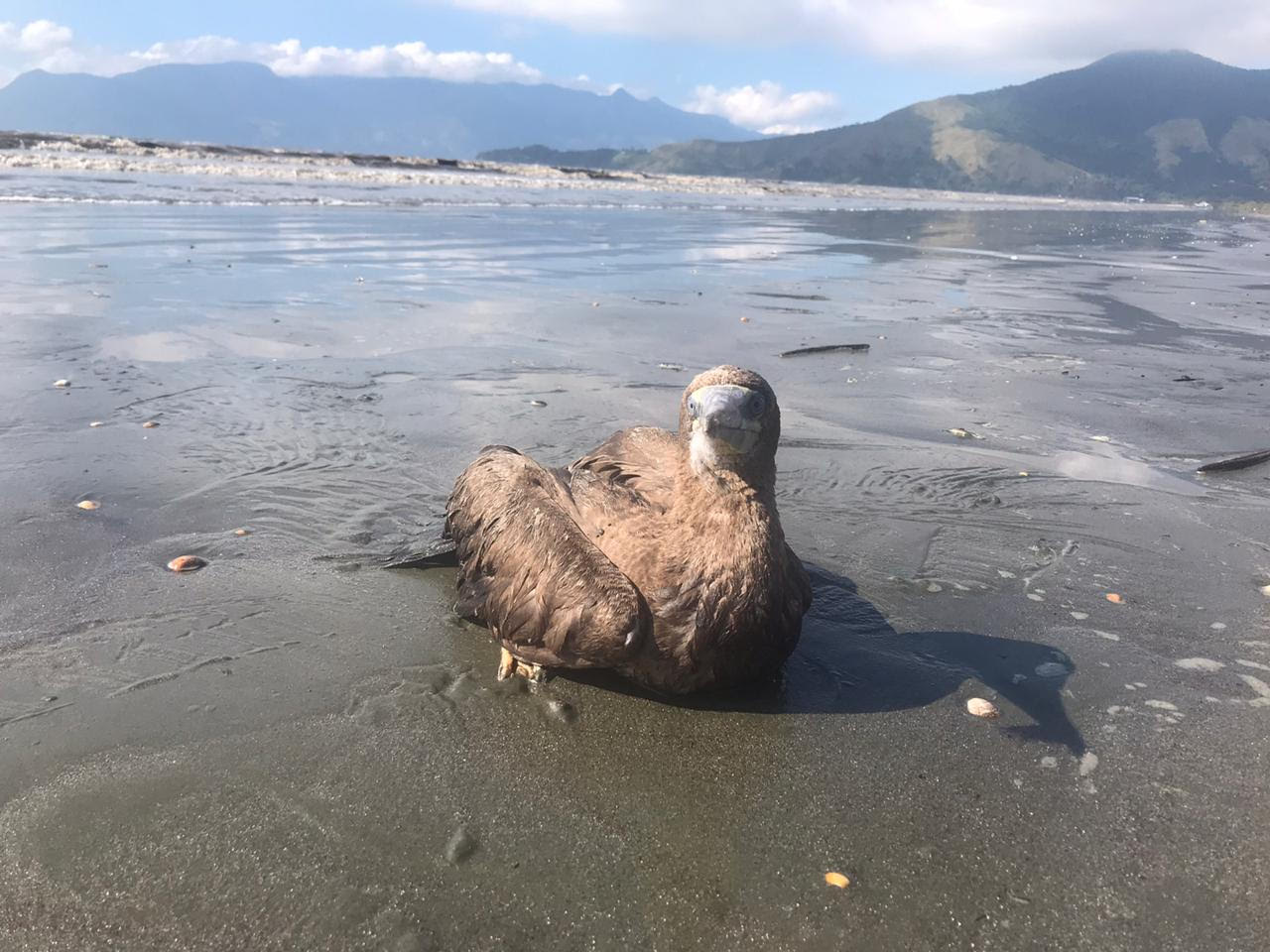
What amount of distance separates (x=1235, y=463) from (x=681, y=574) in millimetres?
5377

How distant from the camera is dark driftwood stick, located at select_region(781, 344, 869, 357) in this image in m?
10.0

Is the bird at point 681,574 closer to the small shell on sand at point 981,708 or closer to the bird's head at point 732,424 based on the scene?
the bird's head at point 732,424

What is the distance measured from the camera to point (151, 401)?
718cm

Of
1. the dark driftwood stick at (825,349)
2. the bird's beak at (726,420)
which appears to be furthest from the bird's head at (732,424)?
the dark driftwood stick at (825,349)

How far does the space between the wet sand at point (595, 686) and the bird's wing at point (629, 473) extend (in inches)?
33.4

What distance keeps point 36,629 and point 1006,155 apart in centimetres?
18267

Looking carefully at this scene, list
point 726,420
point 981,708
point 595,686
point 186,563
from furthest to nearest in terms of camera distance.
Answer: point 186,563 < point 595,686 < point 981,708 < point 726,420

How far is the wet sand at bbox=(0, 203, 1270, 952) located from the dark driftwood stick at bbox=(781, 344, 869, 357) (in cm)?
50

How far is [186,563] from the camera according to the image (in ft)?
15.0

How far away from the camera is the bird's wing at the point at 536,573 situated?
11.5 feet

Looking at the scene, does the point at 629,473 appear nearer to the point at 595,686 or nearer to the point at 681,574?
the point at 681,574

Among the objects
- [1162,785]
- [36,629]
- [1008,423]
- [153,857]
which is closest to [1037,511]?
[1008,423]

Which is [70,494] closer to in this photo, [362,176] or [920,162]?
[362,176]

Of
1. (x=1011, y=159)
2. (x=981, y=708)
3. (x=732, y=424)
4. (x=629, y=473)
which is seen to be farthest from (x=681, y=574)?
(x=1011, y=159)
